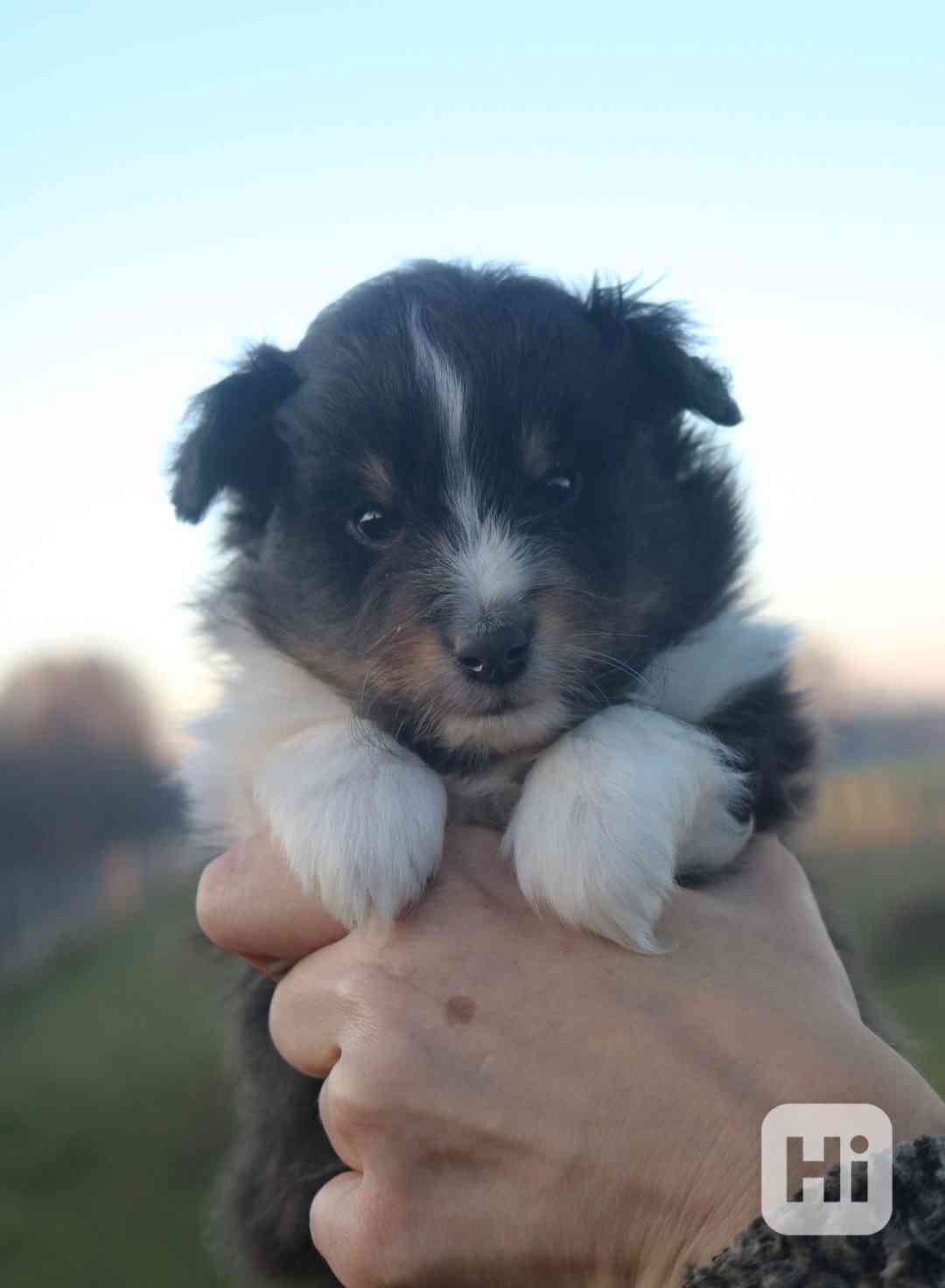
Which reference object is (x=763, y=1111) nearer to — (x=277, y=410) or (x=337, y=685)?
(x=337, y=685)

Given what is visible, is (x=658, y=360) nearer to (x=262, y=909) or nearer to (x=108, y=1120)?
(x=262, y=909)

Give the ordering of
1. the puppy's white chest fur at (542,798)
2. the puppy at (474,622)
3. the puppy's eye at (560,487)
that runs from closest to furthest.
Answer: the puppy's white chest fur at (542,798) → the puppy at (474,622) → the puppy's eye at (560,487)

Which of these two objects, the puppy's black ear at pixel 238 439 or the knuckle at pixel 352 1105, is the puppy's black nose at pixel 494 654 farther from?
the puppy's black ear at pixel 238 439

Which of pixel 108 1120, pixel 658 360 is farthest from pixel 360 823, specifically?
pixel 108 1120

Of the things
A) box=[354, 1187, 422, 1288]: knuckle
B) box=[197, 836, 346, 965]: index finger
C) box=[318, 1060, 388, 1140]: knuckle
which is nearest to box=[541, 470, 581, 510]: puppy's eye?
box=[197, 836, 346, 965]: index finger

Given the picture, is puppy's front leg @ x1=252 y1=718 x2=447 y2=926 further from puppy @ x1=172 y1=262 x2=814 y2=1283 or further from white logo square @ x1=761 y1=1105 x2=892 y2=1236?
white logo square @ x1=761 y1=1105 x2=892 y2=1236

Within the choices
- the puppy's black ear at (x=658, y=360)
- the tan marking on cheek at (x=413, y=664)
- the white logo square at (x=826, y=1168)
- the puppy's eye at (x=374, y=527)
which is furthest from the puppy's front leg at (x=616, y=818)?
the puppy's black ear at (x=658, y=360)
